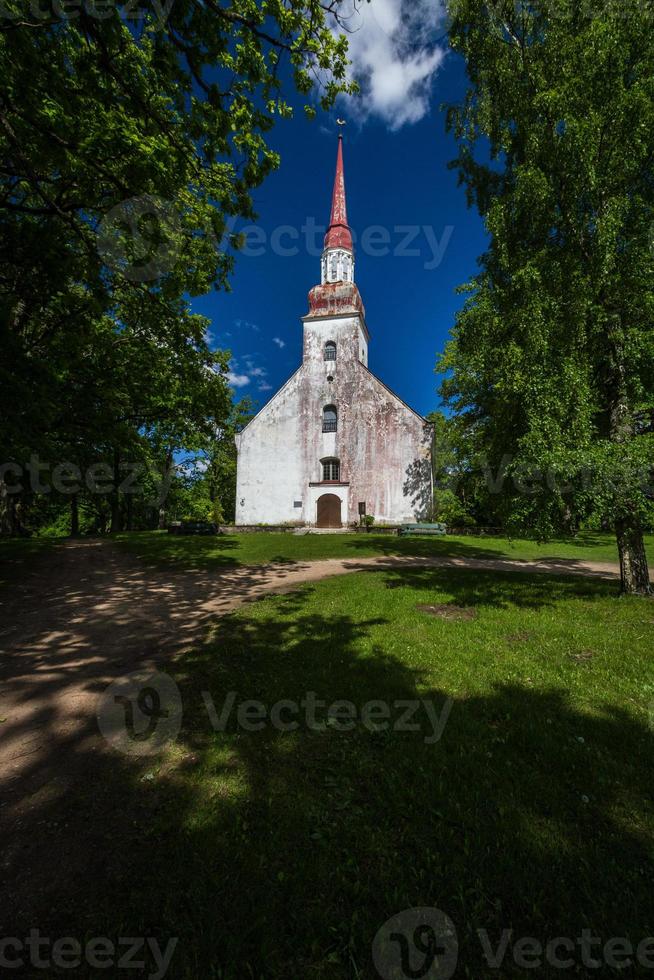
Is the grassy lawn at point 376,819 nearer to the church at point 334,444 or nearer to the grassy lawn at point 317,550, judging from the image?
the grassy lawn at point 317,550

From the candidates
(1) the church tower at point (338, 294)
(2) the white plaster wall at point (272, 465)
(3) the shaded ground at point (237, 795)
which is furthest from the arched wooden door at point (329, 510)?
(3) the shaded ground at point (237, 795)

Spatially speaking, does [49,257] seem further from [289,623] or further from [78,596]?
[289,623]

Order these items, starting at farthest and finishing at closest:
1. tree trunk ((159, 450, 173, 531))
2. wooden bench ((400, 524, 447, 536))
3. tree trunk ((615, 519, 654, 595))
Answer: tree trunk ((159, 450, 173, 531)), wooden bench ((400, 524, 447, 536)), tree trunk ((615, 519, 654, 595))

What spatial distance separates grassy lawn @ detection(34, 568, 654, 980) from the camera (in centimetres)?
193

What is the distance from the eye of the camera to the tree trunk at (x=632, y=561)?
7898 millimetres

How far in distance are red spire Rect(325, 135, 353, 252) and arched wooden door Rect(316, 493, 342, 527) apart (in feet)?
71.0

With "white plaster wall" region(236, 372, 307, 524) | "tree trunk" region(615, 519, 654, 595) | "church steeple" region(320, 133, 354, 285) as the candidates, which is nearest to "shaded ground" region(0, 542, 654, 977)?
"tree trunk" region(615, 519, 654, 595)

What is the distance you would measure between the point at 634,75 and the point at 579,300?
14.6 feet

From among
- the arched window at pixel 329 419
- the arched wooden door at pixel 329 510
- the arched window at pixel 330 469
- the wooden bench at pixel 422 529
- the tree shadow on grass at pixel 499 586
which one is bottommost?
the tree shadow on grass at pixel 499 586

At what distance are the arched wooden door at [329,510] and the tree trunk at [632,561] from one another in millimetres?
21059

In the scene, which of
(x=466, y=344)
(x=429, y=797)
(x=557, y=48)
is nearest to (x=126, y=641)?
(x=429, y=797)

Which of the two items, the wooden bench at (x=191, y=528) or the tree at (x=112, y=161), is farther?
the wooden bench at (x=191, y=528)

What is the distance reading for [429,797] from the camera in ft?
9.03

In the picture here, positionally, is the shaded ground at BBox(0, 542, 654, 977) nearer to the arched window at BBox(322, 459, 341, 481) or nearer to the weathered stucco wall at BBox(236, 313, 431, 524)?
the weathered stucco wall at BBox(236, 313, 431, 524)
